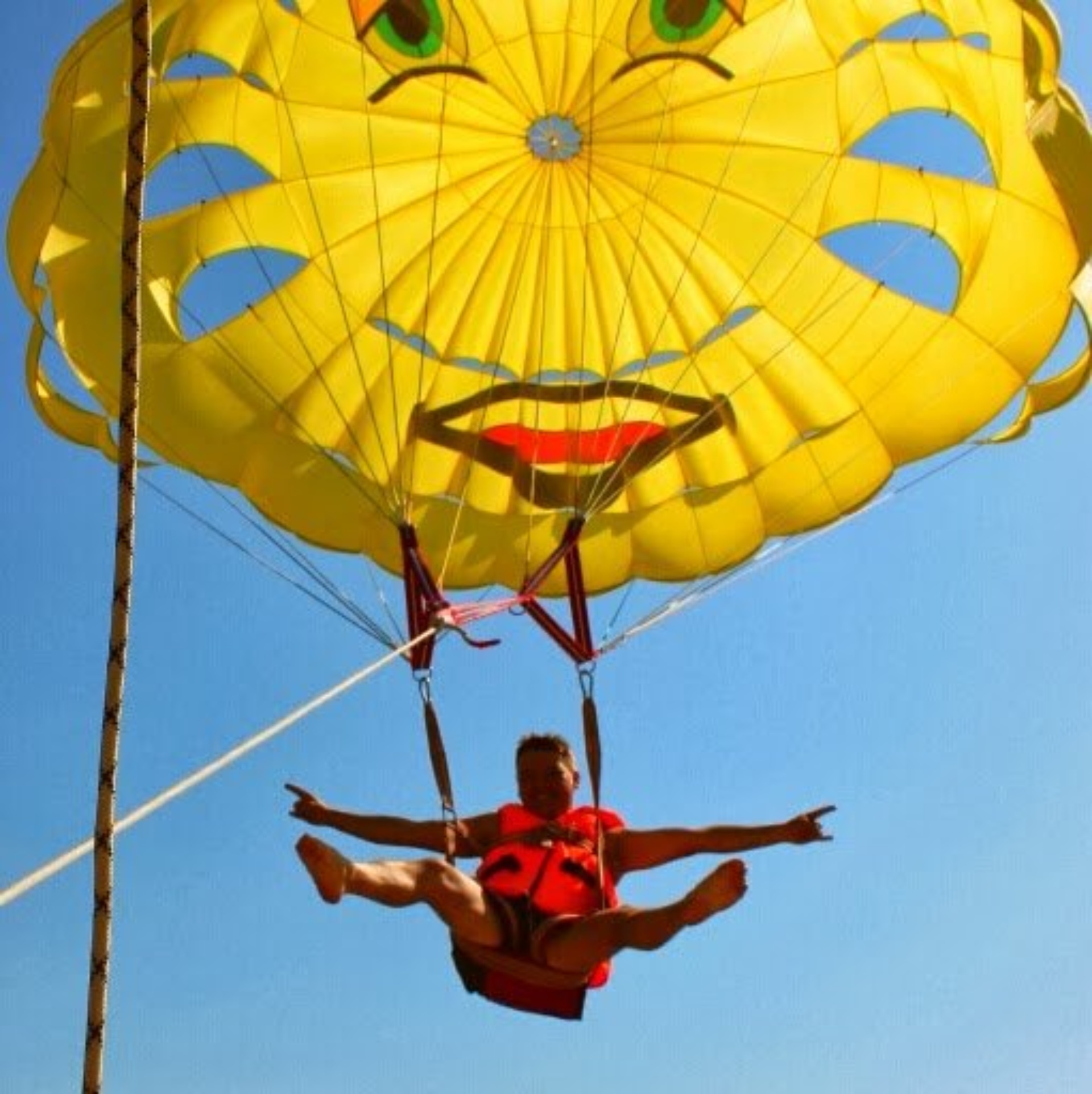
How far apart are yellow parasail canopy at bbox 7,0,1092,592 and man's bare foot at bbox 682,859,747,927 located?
9.38ft

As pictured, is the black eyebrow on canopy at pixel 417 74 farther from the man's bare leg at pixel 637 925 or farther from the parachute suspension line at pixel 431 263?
the man's bare leg at pixel 637 925

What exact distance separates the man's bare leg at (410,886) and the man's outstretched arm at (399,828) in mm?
627

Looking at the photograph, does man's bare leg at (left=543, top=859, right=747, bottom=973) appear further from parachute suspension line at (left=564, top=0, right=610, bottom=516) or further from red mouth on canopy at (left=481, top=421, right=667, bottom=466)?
red mouth on canopy at (left=481, top=421, right=667, bottom=466)

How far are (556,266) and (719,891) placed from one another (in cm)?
441

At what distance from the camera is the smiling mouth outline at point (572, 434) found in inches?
339

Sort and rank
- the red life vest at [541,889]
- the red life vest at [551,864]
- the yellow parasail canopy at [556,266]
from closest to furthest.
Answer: the red life vest at [541,889] < the red life vest at [551,864] < the yellow parasail canopy at [556,266]

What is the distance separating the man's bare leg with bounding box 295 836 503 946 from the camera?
4.80m

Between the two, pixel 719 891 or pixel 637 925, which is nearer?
pixel 719 891

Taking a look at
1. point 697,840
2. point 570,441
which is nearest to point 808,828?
point 697,840

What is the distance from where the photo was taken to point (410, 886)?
5.41 metres

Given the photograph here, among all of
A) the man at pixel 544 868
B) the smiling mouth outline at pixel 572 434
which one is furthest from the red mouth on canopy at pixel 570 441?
the man at pixel 544 868

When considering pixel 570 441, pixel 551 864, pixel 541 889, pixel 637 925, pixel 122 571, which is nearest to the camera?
pixel 122 571

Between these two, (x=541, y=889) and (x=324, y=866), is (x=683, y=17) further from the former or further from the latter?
(x=324, y=866)

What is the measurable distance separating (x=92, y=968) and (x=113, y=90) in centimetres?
525
